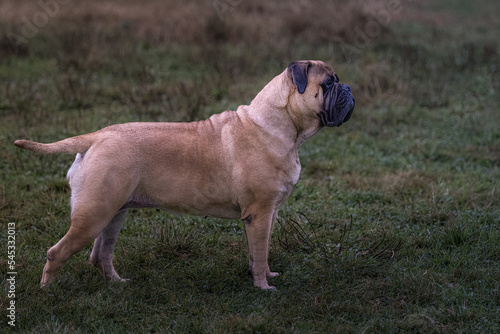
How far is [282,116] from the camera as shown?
441 cm

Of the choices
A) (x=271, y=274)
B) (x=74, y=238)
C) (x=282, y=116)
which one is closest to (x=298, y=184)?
(x=271, y=274)

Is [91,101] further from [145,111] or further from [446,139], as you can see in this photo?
[446,139]

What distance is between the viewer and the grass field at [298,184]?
4.14 meters

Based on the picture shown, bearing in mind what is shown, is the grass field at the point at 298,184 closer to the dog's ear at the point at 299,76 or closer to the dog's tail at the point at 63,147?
the dog's tail at the point at 63,147

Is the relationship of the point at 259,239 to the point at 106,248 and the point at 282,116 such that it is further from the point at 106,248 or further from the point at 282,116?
the point at 106,248

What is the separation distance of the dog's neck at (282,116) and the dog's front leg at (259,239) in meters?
0.62

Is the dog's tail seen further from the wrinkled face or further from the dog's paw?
the dog's paw

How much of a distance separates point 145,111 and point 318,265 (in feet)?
16.6

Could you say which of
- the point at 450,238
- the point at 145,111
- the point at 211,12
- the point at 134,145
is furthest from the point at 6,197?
the point at 211,12

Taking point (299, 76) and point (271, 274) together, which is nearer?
point (299, 76)

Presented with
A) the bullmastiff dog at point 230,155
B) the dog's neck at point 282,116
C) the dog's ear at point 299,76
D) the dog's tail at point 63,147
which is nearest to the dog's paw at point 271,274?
the bullmastiff dog at point 230,155

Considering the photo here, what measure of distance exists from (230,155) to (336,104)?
0.90 metres

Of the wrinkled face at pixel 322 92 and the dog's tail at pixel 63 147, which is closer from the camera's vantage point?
the dog's tail at pixel 63 147

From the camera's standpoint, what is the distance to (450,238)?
5219mm
